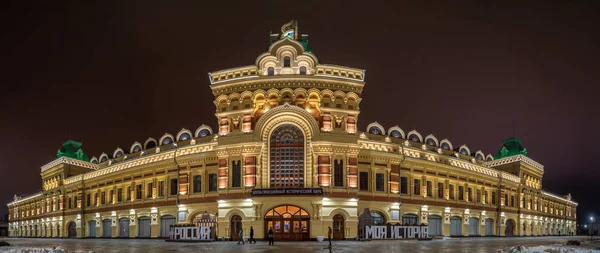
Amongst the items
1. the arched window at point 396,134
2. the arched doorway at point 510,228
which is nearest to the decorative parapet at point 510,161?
the arched doorway at point 510,228

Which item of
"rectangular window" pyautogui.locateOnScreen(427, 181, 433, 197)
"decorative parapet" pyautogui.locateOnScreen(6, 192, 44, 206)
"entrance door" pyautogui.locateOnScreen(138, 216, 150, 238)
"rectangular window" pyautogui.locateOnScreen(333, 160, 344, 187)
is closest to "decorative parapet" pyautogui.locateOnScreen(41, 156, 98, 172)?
"decorative parapet" pyautogui.locateOnScreen(6, 192, 44, 206)

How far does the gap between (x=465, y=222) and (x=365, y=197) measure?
1921 centimetres

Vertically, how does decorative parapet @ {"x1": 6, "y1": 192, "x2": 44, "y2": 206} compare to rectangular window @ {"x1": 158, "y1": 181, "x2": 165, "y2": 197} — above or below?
below

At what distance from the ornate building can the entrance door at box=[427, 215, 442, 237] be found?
4.4 inches

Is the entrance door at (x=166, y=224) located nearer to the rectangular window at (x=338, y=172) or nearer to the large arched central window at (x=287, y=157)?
the large arched central window at (x=287, y=157)

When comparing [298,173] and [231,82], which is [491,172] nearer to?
[298,173]

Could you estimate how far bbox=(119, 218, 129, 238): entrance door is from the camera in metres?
65.2

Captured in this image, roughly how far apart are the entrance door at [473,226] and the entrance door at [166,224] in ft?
117

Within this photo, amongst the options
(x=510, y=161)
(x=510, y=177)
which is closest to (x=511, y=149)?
(x=510, y=161)

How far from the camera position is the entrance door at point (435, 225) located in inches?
2347

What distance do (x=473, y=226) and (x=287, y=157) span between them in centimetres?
3038

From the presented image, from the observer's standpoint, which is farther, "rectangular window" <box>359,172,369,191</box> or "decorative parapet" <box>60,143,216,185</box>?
"decorative parapet" <box>60,143,216,185</box>

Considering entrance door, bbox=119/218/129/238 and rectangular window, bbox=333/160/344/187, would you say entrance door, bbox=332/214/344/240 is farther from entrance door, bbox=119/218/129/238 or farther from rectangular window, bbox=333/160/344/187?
entrance door, bbox=119/218/129/238

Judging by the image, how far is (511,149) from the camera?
276 feet
